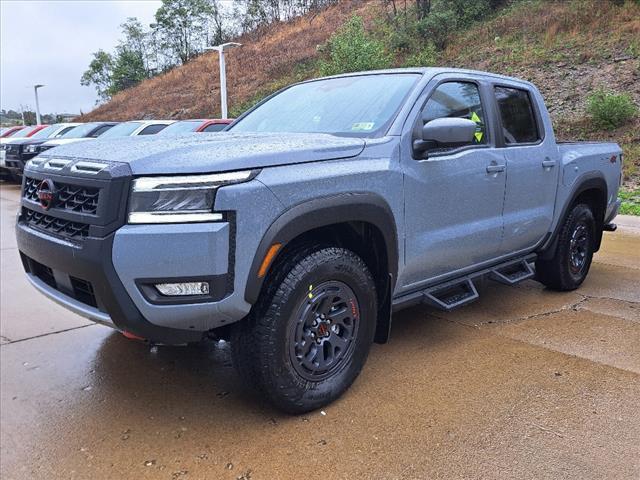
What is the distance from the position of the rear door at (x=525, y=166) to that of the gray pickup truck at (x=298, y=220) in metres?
0.02

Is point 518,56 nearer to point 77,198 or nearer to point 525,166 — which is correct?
point 525,166

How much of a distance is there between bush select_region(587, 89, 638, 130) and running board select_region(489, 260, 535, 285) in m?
9.61

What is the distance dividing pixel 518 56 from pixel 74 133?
45.3 ft

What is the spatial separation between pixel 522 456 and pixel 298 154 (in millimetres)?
1768

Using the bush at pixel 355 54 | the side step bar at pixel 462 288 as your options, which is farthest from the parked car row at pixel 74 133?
the bush at pixel 355 54

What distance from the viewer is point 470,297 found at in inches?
145

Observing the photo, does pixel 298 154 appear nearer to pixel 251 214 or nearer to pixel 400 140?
pixel 251 214

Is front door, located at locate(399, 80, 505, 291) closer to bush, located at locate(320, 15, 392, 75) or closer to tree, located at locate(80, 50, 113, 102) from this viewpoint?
bush, located at locate(320, 15, 392, 75)

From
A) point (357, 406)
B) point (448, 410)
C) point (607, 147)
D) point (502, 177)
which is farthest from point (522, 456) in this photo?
point (607, 147)

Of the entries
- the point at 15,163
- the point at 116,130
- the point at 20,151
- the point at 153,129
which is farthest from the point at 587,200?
the point at 15,163

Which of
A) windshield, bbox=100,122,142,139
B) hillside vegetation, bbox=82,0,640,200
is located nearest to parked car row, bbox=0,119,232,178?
windshield, bbox=100,122,142,139

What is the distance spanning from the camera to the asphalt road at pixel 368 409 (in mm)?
2488

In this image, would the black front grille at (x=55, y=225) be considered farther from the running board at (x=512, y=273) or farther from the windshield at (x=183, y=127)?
the windshield at (x=183, y=127)

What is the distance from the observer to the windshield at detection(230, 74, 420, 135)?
10.9 ft
